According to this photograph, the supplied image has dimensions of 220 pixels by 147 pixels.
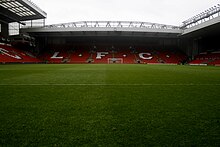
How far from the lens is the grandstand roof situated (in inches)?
1128

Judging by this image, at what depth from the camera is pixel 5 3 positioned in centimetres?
2861

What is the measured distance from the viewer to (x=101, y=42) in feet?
160

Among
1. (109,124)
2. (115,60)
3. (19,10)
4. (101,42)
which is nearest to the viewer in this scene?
(109,124)

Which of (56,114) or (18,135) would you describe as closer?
(18,135)

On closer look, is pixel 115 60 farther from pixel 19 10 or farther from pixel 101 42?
pixel 19 10

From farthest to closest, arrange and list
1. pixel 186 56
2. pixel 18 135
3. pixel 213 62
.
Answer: pixel 186 56
pixel 213 62
pixel 18 135

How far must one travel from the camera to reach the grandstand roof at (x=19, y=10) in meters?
28.7

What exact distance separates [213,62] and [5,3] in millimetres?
34519

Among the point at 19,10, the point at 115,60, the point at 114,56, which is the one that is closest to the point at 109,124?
the point at 19,10

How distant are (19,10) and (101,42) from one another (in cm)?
2105

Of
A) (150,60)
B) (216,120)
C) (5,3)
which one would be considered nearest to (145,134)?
(216,120)

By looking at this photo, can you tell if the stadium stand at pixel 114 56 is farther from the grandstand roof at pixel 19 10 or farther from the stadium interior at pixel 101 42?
the grandstand roof at pixel 19 10

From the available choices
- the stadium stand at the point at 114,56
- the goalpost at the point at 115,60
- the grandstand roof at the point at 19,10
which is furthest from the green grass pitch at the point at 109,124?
the goalpost at the point at 115,60

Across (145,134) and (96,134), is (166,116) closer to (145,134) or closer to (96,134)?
(145,134)
